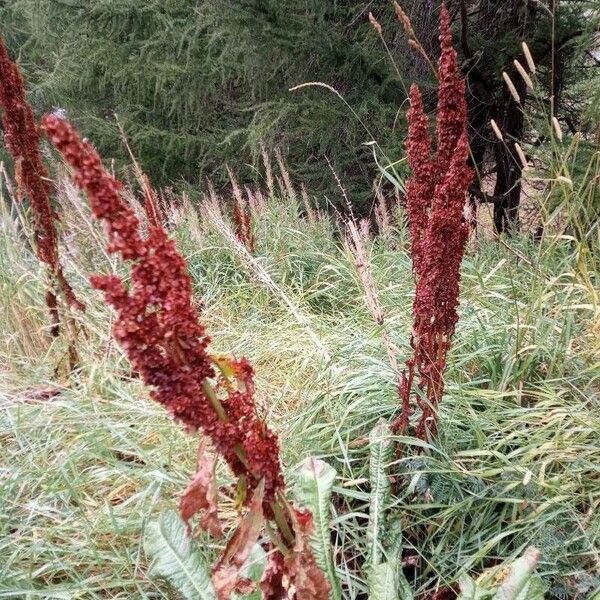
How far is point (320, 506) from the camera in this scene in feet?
4.90

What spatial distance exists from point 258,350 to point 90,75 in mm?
7512

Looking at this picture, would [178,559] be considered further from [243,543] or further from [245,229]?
[245,229]

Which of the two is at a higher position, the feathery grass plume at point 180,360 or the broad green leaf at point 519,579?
the feathery grass plume at point 180,360

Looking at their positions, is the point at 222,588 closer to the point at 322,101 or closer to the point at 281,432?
the point at 281,432

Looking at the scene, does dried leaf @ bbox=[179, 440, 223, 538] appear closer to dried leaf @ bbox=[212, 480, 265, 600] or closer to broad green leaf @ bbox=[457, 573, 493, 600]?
dried leaf @ bbox=[212, 480, 265, 600]

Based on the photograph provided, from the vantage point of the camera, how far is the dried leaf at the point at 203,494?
109 centimetres

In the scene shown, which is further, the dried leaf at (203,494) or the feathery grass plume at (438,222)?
the feathery grass plume at (438,222)

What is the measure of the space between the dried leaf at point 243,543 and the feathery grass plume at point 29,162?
6.40ft

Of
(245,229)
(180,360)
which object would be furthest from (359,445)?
(245,229)

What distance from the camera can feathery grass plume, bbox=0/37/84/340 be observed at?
261 cm

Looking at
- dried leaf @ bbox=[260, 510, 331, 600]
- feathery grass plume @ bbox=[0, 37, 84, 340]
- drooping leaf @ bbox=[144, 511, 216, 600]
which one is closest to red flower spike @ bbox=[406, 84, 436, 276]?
dried leaf @ bbox=[260, 510, 331, 600]

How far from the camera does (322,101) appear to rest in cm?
605

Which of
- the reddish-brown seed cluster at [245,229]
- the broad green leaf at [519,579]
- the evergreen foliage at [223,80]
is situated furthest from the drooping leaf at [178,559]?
the evergreen foliage at [223,80]

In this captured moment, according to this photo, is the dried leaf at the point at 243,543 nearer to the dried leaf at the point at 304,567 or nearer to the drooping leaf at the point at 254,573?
the dried leaf at the point at 304,567
